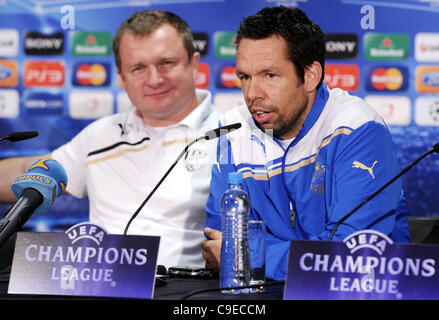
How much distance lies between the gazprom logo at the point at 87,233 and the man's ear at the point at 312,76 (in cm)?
107

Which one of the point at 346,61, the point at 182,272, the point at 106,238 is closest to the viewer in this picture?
the point at 106,238

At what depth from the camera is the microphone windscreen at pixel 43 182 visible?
154 cm

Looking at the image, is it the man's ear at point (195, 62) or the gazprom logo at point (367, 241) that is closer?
the gazprom logo at point (367, 241)

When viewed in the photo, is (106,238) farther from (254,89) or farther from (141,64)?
(141,64)

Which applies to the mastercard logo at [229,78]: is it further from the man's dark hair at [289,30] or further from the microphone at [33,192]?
the microphone at [33,192]

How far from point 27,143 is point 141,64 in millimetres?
784

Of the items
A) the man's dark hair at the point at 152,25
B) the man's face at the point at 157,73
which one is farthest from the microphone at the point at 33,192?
the man's dark hair at the point at 152,25

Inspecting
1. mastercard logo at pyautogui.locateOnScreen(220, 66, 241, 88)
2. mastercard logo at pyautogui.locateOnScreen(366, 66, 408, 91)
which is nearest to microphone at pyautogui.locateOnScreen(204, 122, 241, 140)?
mastercard logo at pyautogui.locateOnScreen(220, 66, 241, 88)

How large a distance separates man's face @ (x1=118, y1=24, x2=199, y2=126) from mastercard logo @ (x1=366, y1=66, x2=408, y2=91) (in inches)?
38.2

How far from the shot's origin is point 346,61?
3.08m

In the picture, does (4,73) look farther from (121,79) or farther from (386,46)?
(386,46)

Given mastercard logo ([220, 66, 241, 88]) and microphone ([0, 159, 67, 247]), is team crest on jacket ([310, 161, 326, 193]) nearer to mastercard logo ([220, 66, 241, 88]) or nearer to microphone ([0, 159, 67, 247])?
microphone ([0, 159, 67, 247])

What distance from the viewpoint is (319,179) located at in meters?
2.01

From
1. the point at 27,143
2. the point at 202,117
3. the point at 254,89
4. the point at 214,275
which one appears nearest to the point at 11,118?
the point at 27,143
